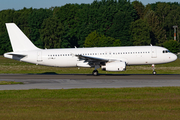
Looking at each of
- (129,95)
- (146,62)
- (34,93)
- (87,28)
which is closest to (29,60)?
(146,62)

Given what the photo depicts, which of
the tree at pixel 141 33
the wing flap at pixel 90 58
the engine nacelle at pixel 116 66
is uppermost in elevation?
the tree at pixel 141 33

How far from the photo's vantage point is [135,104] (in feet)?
50.8

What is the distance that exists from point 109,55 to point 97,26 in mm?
79879

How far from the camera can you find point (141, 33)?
103438 millimetres

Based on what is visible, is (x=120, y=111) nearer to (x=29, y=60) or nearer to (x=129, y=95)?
(x=129, y=95)

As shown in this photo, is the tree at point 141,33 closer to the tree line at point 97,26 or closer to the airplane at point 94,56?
the tree line at point 97,26

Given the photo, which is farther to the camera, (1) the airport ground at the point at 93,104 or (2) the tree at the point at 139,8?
(2) the tree at the point at 139,8

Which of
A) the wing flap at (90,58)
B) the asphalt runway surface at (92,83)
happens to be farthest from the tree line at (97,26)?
the asphalt runway surface at (92,83)

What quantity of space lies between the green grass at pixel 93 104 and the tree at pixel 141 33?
270 ft

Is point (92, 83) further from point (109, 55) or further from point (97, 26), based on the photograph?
point (97, 26)

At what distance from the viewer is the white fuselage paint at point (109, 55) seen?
34.7 meters

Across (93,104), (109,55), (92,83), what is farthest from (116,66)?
(93,104)

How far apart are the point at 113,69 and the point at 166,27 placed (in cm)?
9126

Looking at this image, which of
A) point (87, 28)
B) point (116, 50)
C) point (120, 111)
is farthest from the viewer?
point (87, 28)
